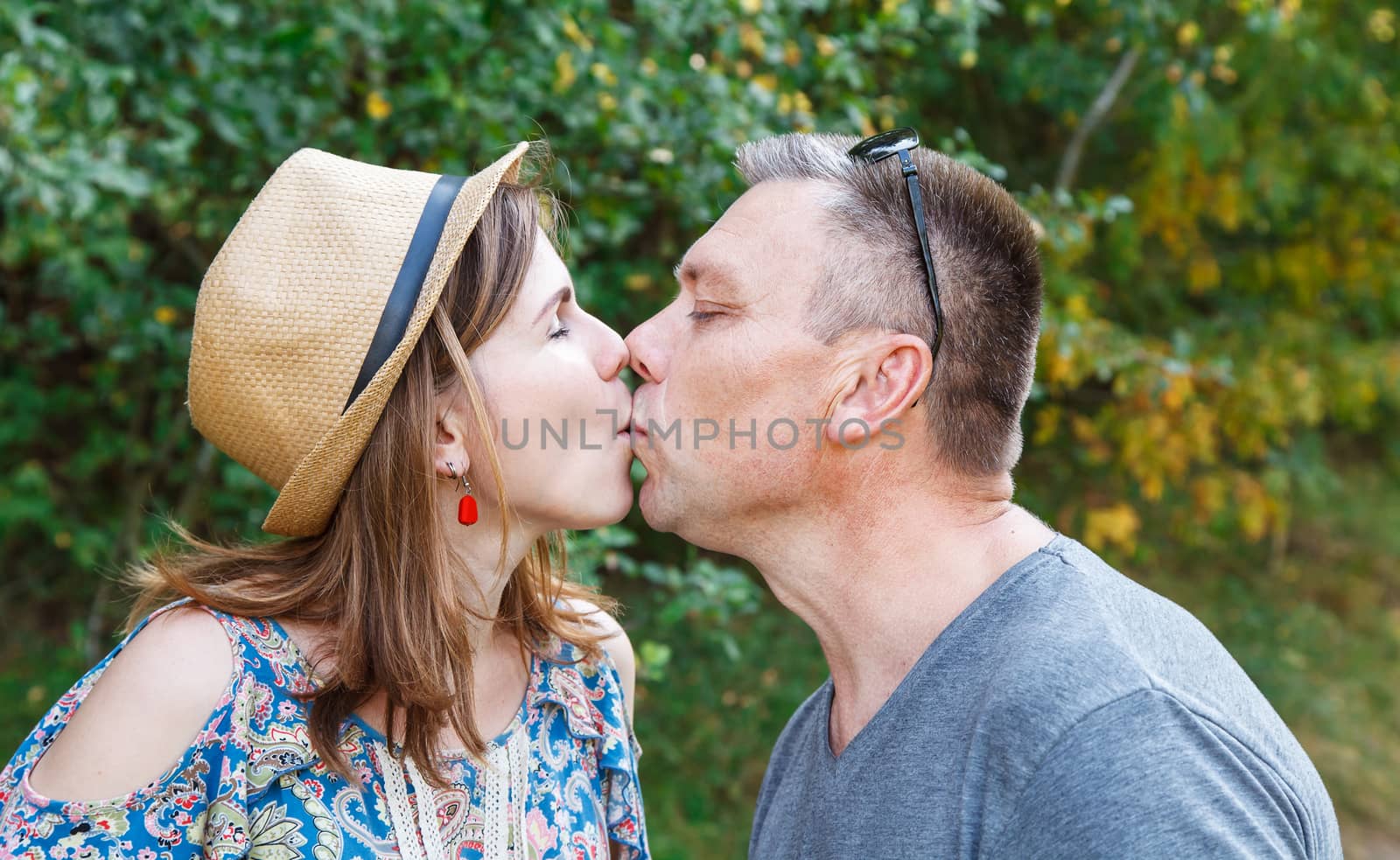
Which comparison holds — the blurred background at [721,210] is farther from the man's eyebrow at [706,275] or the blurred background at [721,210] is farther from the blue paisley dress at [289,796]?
the man's eyebrow at [706,275]

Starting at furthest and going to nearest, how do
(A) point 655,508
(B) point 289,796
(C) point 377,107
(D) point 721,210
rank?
1. (C) point 377,107
2. (D) point 721,210
3. (A) point 655,508
4. (B) point 289,796

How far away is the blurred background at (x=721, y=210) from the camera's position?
3375 mm

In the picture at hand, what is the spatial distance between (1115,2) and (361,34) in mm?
2866

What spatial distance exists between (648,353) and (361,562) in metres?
0.65

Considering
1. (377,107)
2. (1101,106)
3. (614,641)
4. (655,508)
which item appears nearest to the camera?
(655,508)

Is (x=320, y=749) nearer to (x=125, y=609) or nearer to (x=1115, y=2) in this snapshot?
(x=125, y=609)

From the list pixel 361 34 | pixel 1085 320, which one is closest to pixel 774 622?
pixel 1085 320

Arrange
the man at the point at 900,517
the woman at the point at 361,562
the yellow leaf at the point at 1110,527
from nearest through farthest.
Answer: the man at the point at 900,517, the woman at the point at 361,562, the yellow leaf at the point at 1110,527

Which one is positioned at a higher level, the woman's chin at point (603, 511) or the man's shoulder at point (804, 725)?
the woman's chin at point (603, 511)

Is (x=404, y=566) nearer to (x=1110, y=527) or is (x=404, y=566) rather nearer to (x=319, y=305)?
(x=319, y=305)

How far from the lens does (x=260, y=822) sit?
1.84m

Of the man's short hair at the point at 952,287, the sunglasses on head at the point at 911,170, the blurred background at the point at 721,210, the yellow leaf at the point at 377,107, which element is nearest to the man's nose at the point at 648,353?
the man's short hair at the point at 952,287

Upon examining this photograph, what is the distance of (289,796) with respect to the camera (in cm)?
188

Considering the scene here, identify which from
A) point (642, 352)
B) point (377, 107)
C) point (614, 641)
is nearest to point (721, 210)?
point (377, 107)
